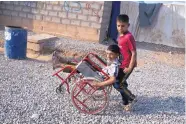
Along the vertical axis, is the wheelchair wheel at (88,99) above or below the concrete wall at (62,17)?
below

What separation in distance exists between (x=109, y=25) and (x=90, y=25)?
882 millimetres

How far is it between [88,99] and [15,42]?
3020 millimetres

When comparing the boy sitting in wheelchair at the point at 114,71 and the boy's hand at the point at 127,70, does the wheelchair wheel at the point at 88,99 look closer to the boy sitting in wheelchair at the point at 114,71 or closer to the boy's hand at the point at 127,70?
the boy sitting in wheelchair at the point at 114,71

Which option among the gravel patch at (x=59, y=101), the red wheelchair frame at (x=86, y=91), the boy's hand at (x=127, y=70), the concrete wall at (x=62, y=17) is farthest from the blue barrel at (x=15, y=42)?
the concrete wall at (x=62, y=17)

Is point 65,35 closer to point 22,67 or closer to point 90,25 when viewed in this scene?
point 90,25

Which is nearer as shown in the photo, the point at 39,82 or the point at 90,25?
the point at 39,82

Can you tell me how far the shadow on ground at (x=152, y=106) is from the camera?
13.8ft

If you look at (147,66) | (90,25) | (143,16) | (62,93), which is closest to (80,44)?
(90,25)

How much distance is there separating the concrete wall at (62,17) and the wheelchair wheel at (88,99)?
18.7 ft

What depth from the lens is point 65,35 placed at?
10359 mm

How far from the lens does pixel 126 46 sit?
402cm

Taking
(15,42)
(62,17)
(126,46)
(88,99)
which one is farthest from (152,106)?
(62,17)

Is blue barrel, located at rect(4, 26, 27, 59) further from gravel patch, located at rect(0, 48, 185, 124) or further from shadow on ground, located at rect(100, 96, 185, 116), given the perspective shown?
shadow on ground, located at rect(100, 96, 185, 116)

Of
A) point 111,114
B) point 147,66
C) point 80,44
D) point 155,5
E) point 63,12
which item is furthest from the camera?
point 155,5
